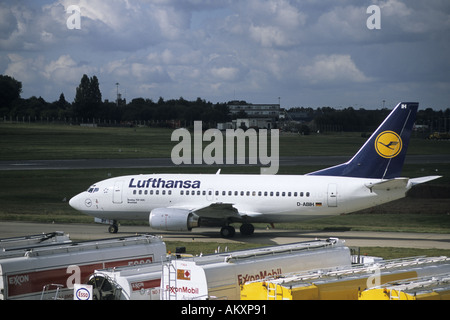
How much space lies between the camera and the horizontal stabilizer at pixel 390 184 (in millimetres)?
39562

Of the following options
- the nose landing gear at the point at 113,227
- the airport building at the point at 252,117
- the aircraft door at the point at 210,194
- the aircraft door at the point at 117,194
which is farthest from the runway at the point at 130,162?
the aircraft door at the point at 210,194

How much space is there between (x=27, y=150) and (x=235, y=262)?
9685 centimetres

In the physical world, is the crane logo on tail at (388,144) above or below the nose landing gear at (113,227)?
above

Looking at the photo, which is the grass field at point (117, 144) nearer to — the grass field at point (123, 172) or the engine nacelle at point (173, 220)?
the grass field at point (123, 172)

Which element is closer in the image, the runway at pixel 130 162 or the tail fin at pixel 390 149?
the tail fin at pixel 390 149

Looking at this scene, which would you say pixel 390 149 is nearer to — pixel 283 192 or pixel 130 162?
pixel 283 192

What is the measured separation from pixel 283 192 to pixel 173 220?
22.9 ft

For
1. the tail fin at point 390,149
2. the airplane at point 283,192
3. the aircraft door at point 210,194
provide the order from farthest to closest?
1. the aircraft door at point 210,194
2. the tail fin at point 390,149
3. the airplane at point 283,192

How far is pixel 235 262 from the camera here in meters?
21.1

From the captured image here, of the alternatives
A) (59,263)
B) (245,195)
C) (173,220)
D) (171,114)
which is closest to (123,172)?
(245,195)

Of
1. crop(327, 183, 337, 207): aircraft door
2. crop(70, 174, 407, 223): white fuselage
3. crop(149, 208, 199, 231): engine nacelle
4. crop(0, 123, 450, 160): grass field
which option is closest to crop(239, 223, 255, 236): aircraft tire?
crop(70, 174, 407, 223): white fuselage

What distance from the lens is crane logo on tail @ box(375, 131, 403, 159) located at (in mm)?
41594

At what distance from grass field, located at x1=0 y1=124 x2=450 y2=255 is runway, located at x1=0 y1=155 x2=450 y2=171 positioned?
15.3 feet

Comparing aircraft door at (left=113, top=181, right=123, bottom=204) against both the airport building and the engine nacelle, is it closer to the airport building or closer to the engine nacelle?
the engine nacelle
